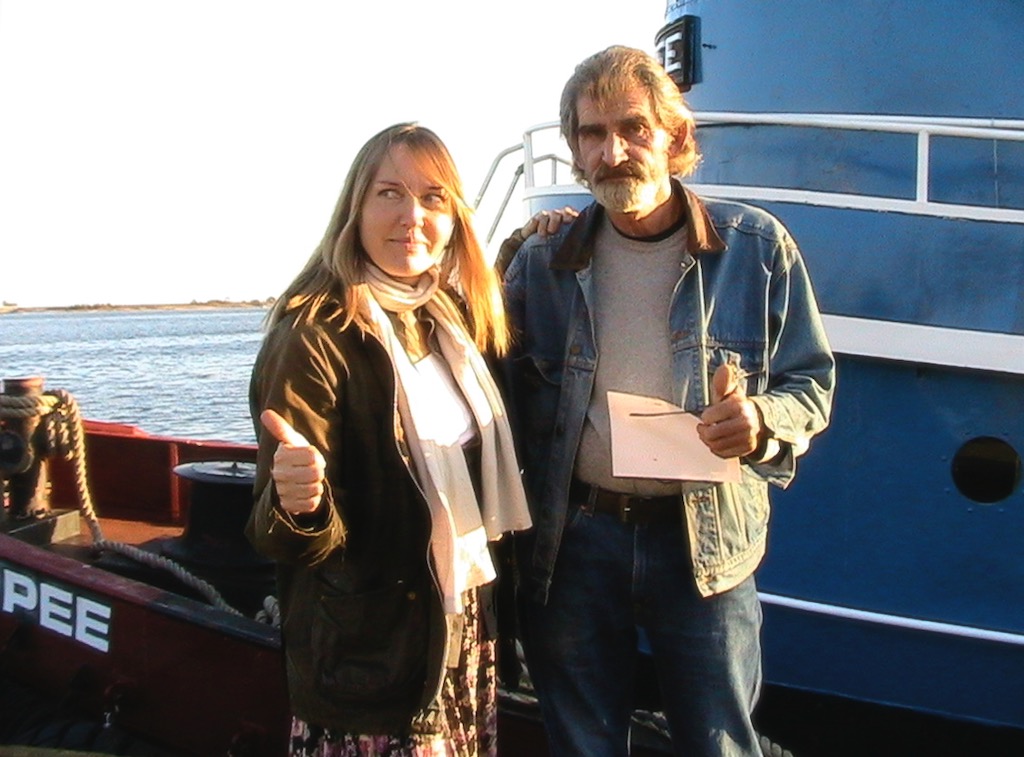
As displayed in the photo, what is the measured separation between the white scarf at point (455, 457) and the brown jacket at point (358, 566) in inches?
1.6

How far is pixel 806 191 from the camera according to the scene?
4.03 metres

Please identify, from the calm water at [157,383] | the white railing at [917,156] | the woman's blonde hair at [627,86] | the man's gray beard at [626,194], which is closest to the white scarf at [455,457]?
the man's gray beard at [626,194]

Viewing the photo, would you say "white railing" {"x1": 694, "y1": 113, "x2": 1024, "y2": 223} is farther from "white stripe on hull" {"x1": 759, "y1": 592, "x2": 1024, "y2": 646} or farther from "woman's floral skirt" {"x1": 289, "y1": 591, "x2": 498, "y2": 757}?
"woman's floral skirt" {"x1": 289, "y1": 591, "x2": 498, "y2": 757}

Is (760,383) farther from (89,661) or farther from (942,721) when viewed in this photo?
(89,661)

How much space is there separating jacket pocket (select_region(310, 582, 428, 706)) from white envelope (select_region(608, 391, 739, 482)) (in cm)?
62

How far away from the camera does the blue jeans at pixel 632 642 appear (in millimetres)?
2666

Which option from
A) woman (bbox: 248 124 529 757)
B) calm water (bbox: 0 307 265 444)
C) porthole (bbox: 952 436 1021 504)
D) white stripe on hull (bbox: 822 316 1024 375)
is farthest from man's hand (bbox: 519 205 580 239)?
calm water (bbox: 0 307 265 444)

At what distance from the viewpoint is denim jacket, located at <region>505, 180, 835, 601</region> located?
103 inches

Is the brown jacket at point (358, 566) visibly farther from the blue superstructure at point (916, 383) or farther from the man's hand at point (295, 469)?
the blue superstructure at point (916, 383)

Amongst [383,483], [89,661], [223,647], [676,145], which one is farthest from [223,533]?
[676,145]

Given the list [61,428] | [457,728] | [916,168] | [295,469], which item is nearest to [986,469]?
[916,168]

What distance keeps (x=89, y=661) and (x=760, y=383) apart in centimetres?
346

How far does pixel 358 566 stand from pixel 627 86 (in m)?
1.36

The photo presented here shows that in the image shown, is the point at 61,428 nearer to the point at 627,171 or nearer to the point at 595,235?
the point at 595,235
